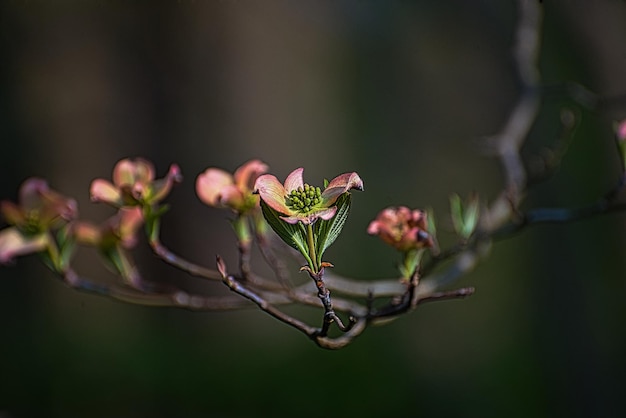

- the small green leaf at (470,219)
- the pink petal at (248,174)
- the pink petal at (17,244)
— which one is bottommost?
the pink petal at (17,244)

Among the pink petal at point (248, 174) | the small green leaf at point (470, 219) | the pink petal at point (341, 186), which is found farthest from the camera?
the small green leaf at point (470, 219)

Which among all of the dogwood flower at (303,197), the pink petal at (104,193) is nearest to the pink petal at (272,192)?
the dogwood flower at (303,197)

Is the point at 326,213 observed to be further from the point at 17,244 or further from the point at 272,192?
the point at 17,244

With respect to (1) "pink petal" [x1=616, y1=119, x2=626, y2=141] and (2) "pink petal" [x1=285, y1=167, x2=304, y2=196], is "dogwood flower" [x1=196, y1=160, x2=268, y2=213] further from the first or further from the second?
(1) "pink petal" [x1=616, y1=119, x2=626, y2=141]

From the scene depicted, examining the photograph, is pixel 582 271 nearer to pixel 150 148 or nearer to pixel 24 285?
pixel 150 148

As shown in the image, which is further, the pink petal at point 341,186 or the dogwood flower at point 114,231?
the dogwood flower at point 114,231

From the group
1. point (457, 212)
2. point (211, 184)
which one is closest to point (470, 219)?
point (457, 212)

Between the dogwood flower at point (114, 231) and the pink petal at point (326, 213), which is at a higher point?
the pink petal at point (326, 213)

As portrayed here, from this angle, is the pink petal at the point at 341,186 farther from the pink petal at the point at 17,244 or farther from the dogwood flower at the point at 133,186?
A: the pink petal at the point at 17,244
